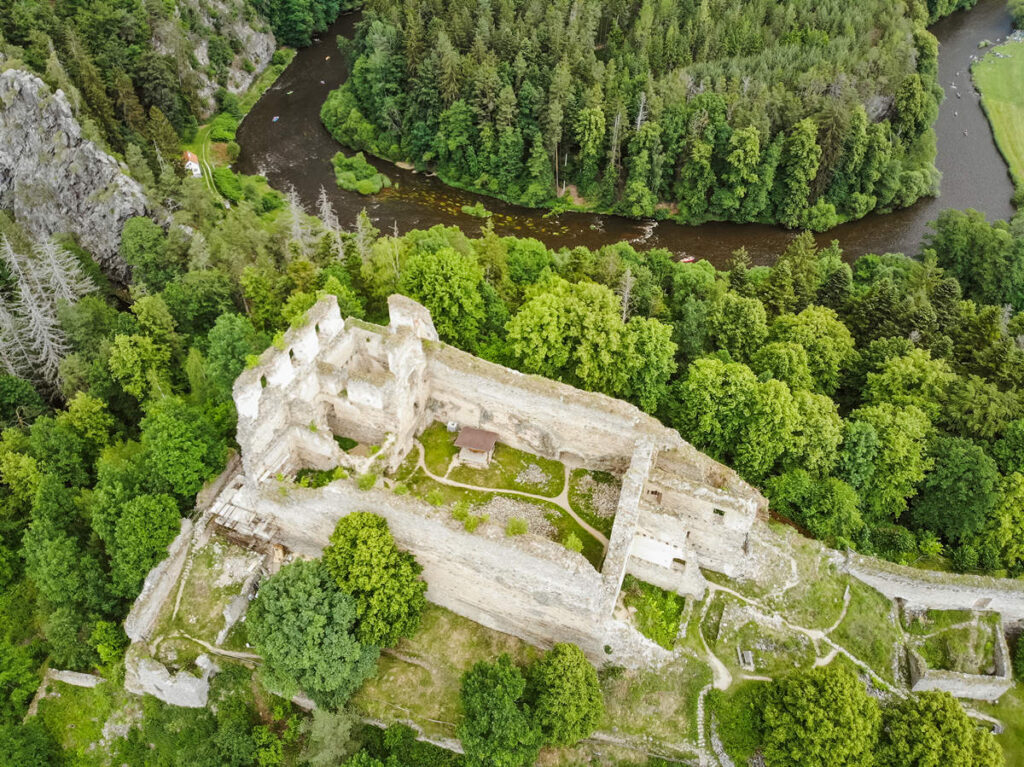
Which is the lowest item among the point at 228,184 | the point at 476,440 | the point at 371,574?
the point at 228,184

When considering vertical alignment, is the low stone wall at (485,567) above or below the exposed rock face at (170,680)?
above

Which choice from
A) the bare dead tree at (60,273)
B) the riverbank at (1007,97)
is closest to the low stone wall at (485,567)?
the bare dead tree at (60,273)

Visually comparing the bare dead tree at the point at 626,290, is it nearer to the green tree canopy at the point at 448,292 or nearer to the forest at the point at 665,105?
the green tree canopy at the point at 448,292

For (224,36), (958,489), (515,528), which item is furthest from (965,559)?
(224,36)

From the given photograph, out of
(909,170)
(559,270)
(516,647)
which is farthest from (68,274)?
(909,170)

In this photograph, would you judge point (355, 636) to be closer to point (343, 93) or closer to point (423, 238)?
point (423, 238)

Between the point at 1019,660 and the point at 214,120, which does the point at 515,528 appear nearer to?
the point at 1019,660
